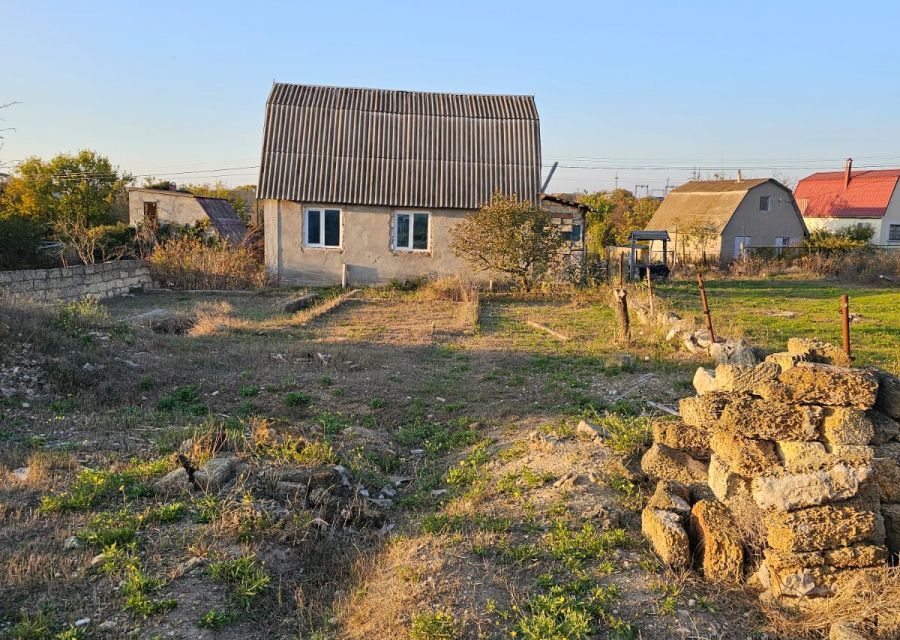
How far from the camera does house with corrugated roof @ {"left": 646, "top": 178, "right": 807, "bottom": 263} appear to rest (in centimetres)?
3469

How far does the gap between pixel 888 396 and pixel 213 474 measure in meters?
5.15

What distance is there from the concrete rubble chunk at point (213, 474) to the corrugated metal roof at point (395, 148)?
668 inches

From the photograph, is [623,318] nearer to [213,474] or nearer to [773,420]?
[773,420]

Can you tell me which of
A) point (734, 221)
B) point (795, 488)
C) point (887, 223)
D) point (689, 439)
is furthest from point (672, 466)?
point (887, 223)

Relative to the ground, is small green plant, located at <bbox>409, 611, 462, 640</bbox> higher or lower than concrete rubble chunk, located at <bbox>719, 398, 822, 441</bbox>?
lower

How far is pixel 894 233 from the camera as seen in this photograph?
43.8 metres

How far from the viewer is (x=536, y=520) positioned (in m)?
4.99

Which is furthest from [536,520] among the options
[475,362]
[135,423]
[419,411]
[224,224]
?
[224,224]

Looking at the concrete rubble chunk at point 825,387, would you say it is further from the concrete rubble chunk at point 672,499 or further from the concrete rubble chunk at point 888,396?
the concrete rubble chunk at point 672,499

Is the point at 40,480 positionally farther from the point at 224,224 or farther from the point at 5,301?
the point at 224,224

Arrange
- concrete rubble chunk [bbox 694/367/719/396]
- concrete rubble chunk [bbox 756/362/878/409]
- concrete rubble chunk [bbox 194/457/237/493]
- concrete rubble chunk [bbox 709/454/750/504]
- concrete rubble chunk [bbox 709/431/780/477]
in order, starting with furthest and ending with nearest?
concrete rubble chunk [bbox 694/367/719/396], concrete rubble chunk [bbox 194/457/237/493], concrete rubble chunk [bbox 709/454/750/504], concrete rubble chunk [bbox 709/431/780/477], concrete rubble chunk [bbox 756/362/878/409]

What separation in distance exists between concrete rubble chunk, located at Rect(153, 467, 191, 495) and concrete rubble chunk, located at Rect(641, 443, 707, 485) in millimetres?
3796

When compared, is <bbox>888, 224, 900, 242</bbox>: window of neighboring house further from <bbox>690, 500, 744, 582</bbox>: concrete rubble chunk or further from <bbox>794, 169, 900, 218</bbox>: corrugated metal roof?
<bbox>690, 500, 744, 582</bbox>: concrete rubble chunk

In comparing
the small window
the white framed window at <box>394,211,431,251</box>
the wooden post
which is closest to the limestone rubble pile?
the wooden post
